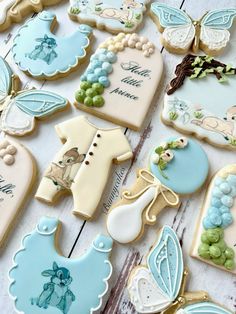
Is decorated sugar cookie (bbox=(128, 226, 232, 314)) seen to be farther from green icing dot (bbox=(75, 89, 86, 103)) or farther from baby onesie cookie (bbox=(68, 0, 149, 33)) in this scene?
baby onesie cookie (bbox=(68, 0, 149, 33))

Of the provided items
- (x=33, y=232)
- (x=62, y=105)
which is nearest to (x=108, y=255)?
(x=33, y=232)

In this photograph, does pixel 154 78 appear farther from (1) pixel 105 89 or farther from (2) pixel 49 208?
(2) pixel 49 208

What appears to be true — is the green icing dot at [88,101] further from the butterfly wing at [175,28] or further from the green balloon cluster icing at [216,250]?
the green balloon cluster icing at [216,250]

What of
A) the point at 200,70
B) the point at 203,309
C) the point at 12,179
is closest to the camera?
the point at 203,309

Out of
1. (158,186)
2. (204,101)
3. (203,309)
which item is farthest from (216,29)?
(203,309)

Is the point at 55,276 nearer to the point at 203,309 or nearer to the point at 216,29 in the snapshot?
the point at 203,309

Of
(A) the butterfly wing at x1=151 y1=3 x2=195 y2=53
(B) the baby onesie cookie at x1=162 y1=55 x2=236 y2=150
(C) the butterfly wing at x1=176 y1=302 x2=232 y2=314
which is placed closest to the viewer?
(C) the butterfly wing at x1=176 y1=302 x2=232 y2=314

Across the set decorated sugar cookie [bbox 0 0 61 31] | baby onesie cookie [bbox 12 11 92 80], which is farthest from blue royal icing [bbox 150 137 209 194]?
decorated sugar cookie [bbox 0 0 61 31]
